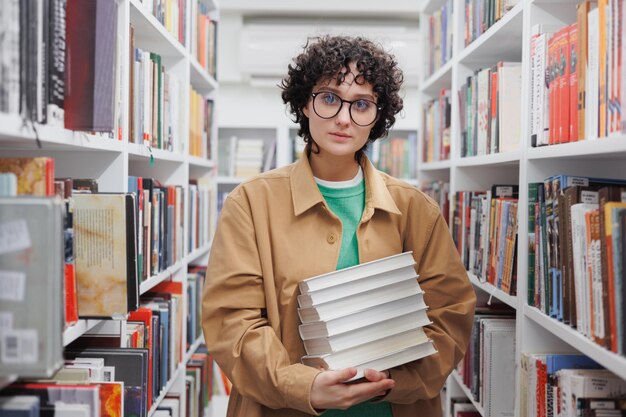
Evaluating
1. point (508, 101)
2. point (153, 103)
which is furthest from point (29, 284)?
point (508, 101)

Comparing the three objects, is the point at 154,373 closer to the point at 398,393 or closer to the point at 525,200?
the point at 398,393

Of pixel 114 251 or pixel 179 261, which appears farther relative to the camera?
pixel 179 261

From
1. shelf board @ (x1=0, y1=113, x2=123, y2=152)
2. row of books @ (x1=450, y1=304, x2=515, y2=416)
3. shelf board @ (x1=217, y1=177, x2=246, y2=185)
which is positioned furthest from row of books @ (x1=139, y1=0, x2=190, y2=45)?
shelf board @ (x1=217, y1=177, x2=246, y2=185)

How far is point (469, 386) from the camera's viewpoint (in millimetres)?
2328

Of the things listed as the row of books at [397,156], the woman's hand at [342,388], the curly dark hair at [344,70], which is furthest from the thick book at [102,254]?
the row of books at [397,156]

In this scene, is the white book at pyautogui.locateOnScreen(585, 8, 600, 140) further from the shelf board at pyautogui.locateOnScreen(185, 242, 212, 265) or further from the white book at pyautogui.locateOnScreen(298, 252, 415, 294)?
the shelf board at pyautogui.locateOnScreen(185, 242, 212, 265)

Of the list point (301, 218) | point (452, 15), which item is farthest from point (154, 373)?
point (452, 15)

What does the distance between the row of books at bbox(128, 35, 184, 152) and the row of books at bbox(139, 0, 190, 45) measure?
0.14 meters

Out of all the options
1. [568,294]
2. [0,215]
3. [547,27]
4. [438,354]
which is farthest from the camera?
[547,27]

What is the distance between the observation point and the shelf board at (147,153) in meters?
1.83

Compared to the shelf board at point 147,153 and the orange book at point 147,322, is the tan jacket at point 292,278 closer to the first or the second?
the shelf board at point 147,153

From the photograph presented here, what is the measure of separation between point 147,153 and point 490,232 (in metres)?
1.14

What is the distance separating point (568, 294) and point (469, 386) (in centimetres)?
104

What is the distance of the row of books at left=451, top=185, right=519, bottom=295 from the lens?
190 centimetres
